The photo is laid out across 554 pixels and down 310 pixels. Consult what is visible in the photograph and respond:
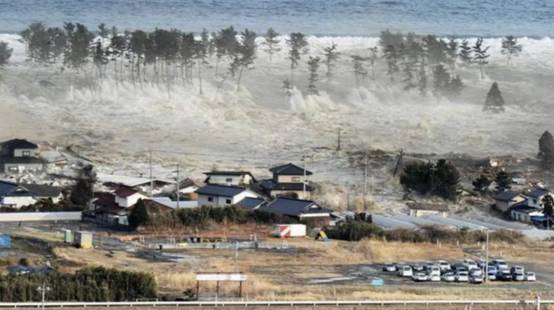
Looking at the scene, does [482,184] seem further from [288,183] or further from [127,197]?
[127,197]

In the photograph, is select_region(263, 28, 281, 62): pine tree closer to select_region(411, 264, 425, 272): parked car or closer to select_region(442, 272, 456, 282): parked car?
select_region(411, 264, 425, 272): parked car

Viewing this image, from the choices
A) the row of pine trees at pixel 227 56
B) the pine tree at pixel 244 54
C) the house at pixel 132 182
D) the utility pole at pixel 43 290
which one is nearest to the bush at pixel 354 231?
the house at pixel 132 182

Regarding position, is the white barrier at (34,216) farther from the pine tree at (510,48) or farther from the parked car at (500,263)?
the pine tree at (510,48)

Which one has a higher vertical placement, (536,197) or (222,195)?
(536,197)

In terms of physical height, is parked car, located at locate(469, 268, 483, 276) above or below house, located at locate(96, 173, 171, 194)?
above

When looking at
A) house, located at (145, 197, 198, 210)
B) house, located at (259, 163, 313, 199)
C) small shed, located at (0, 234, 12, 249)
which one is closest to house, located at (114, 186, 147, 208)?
house, located at (145, 197, 198, 210)

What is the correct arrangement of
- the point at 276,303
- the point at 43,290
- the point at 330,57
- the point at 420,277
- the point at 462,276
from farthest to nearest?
1. the point at 330,57
2. the point at 462,276
3. the point at 420,277
4. the point at 276,303
5. the point at 43,290

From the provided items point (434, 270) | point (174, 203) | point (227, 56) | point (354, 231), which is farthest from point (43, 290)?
point (227, 56)
